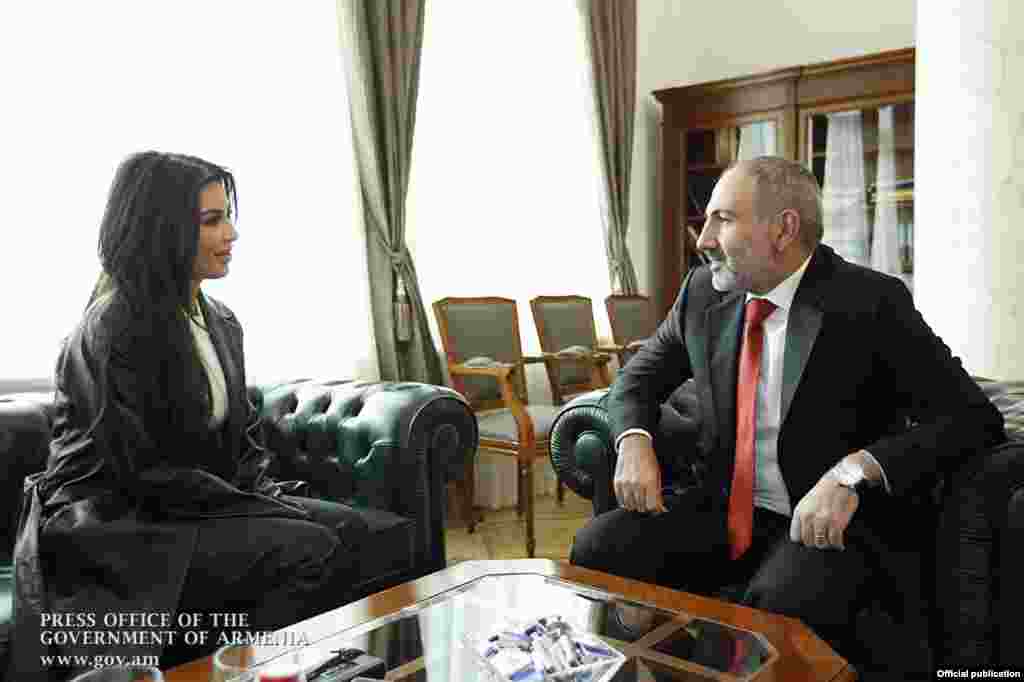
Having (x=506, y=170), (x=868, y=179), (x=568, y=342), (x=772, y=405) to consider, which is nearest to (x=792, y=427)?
(x=772, y=405)

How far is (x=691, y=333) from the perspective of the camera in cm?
188

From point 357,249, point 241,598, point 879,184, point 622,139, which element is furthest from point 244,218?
point 879,184

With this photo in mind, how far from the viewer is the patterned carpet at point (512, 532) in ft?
10.3

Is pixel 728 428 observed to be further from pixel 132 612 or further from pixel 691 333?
pixel 132 612

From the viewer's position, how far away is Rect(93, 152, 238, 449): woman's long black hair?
162 cm

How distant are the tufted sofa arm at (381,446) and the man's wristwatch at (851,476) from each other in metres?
0.93

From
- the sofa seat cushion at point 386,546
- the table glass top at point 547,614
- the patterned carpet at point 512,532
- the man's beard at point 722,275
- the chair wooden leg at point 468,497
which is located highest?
the man's beard at point 722,275

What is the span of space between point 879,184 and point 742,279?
3.21m

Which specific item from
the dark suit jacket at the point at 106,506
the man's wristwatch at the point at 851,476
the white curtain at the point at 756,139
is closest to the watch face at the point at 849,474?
the man's wristwatch at the point at 851,476

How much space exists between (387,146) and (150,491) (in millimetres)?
2067

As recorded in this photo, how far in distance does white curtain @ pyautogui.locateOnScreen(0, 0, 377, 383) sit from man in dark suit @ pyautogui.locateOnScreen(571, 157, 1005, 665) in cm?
164

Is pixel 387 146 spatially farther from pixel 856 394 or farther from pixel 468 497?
pixel 856 394

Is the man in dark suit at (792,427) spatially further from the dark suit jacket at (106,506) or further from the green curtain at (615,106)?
the green curtain at (615,106)

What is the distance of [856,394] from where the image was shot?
1663 millimetres
